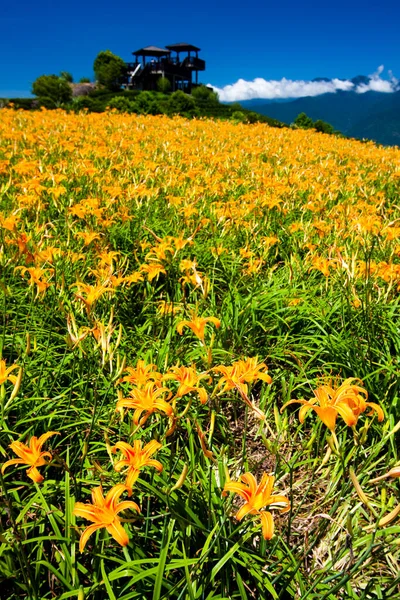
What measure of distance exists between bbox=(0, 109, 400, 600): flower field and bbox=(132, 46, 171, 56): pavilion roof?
61761 mm

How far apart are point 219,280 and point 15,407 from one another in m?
1.49

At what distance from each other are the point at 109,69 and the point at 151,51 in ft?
30.1

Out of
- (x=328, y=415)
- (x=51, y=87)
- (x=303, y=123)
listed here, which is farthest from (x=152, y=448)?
(x=51, y=87)

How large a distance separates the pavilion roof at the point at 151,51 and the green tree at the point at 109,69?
16.9 feet

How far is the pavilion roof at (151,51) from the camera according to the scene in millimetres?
55641

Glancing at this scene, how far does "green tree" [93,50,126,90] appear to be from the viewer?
5064 centimetres

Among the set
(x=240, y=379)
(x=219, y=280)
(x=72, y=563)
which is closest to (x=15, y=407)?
(x=72, y=563)

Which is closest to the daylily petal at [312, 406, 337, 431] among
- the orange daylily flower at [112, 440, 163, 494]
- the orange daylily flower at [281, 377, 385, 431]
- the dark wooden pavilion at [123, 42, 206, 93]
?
the orange daylily flower at [281, 377, 385, 431]

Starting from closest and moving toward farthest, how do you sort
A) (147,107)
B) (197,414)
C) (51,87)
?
1. (197,414)
2. (147,107)
3. (51,87)

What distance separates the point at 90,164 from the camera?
13.7 feet

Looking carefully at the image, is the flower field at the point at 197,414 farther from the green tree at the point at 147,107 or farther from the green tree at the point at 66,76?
the green tree at the point at 66,76

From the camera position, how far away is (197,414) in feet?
4.78

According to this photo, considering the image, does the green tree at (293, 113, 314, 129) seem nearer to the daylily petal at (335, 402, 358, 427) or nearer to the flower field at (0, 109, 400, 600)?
the flower field at (0, 109, 400, 600)

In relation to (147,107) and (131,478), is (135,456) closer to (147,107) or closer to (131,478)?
(131,478)
